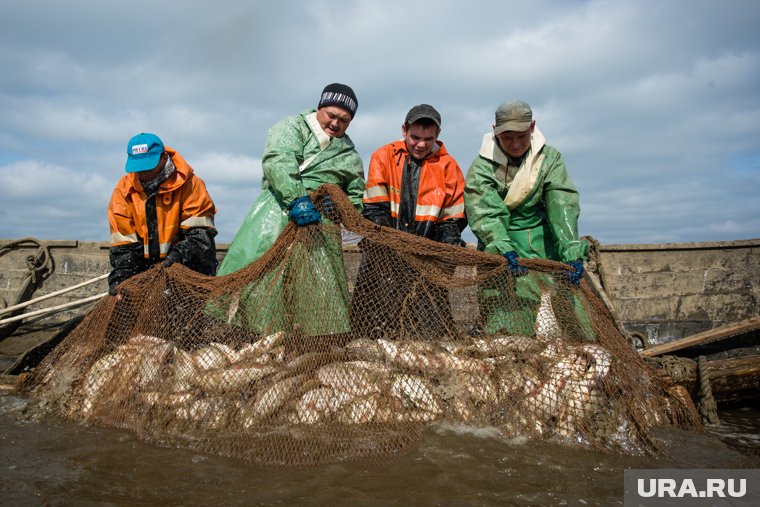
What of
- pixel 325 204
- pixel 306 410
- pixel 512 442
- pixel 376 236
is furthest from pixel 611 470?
pixel 325 204

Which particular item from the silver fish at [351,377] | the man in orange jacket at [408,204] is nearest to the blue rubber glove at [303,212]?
→ the man in orange jacket at [408,204]

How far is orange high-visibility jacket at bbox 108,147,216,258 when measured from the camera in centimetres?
482

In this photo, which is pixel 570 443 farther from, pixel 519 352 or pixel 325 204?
pixel 325 204

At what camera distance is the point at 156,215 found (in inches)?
190

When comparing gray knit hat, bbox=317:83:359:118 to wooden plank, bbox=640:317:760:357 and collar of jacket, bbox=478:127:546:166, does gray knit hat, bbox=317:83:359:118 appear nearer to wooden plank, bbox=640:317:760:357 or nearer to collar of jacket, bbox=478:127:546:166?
collar of jacket, bbox=478:127:546:166

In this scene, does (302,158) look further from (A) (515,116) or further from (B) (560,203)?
(B) (560,203)

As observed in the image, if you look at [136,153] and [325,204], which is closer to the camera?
[325,204]

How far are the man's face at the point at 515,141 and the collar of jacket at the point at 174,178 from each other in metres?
2.73

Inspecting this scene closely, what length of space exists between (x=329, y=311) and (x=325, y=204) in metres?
0.81

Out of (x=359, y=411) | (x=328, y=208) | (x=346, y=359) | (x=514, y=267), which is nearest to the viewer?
(x=359, y=411)

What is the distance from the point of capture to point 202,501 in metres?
2.69

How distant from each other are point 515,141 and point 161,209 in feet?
10.1

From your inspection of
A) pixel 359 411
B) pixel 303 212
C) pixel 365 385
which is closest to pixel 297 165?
pixel 303 212

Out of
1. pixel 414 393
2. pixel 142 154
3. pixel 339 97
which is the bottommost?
pixel 414 393
